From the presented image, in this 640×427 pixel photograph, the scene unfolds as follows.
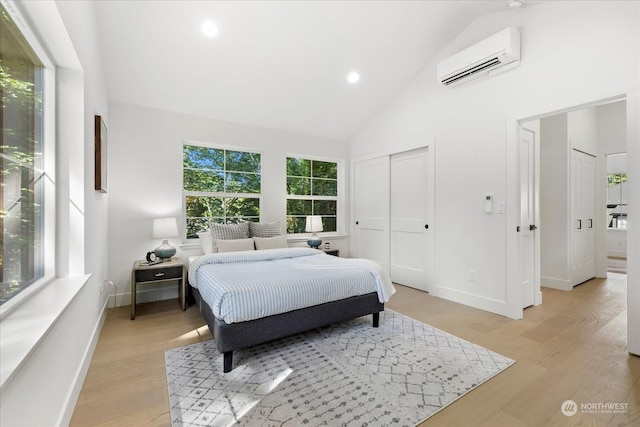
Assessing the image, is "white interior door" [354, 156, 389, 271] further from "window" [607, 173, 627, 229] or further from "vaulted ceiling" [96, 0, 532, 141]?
"window" [607, 173, 627, 229]

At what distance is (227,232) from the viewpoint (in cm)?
365

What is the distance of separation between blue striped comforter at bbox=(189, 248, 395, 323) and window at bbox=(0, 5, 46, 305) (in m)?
1.04

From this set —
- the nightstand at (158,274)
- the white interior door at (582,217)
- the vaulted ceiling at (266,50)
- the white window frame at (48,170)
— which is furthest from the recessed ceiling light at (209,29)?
the white interior door at (582,217)

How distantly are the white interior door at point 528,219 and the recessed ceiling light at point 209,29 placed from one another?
11.0 feet

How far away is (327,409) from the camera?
1674 millimetres

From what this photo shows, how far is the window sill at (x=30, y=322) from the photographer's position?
94 centimetres

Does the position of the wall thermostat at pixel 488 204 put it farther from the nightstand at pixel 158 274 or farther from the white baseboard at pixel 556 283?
the nightstand at pixel 158 274

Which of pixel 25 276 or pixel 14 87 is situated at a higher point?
pixel 14 87

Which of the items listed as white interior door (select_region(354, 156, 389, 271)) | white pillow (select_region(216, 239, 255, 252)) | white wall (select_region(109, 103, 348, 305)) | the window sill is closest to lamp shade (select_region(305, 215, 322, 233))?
white interior door (select_region(354, 156, 389, 271))

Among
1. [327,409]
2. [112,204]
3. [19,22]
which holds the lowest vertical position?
[327,409]

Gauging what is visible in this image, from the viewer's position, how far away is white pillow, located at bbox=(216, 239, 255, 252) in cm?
344

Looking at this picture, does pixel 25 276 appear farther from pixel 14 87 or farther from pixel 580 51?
pixel 580 51

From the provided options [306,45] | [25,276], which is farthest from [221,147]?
[25,276]

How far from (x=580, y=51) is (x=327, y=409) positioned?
11.5ft
